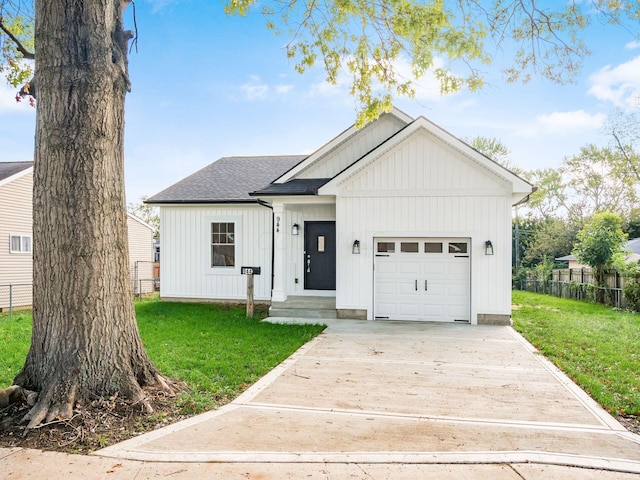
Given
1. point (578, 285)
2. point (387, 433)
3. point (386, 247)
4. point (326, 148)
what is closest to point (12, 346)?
point (387, 433)

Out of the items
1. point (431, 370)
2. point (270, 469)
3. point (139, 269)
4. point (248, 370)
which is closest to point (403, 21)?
point (431, 370)

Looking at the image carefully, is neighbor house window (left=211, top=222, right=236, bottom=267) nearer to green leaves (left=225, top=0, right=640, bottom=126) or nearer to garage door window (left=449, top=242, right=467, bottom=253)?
garage door window (left=449, top=242, right=467, bottom=253)

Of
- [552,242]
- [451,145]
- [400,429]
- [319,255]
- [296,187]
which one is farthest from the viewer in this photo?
[552,242]

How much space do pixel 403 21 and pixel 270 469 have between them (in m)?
6.16

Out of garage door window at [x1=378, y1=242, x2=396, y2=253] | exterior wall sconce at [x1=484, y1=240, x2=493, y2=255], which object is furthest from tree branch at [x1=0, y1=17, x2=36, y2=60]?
exterior wall sconce at [x1=484, y1=240, x2=493, y2=255]

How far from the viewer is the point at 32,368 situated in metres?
4.04

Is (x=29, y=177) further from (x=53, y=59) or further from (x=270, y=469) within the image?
(x=270, y=469)

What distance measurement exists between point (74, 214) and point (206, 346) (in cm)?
370

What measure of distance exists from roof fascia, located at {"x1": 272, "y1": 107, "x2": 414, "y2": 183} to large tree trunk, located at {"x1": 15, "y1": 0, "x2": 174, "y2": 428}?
750cm

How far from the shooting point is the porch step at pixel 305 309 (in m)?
10.4

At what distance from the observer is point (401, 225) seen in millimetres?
9875

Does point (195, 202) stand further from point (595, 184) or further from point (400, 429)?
point (595, 184)

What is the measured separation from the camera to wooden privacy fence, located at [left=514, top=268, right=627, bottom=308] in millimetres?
14148

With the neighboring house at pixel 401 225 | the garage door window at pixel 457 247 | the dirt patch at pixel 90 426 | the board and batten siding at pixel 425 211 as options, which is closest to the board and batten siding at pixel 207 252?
the neighboring house at pixel 401 225
